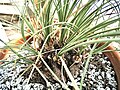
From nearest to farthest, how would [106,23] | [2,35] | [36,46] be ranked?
1. [106,23]
2. [36,46]
3. [2,35]

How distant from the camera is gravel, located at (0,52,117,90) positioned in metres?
0.56

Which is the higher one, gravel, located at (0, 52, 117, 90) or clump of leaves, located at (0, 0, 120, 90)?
clump of leaves, located at (0, 0, 120, 90)

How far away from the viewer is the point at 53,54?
0.55 m

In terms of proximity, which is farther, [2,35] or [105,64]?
[2,35]

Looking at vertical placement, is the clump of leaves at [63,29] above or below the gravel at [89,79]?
above

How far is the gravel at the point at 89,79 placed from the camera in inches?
22.2

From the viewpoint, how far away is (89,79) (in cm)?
58

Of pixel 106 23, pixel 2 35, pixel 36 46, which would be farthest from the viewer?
pixel 2 35

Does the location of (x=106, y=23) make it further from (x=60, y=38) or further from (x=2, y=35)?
(x=2, y=35)

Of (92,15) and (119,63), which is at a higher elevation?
(92,15)

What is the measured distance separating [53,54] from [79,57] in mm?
67

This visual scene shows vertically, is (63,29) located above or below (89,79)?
above

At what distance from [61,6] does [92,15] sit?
74 millimetres

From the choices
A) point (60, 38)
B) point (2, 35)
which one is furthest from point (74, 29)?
point (2, 35)
